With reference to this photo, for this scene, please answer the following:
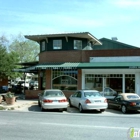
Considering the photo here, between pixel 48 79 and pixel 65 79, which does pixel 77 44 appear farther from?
pixel 48 79

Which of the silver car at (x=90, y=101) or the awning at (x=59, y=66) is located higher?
the awning at (x=59, y=66)

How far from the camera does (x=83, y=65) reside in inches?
860

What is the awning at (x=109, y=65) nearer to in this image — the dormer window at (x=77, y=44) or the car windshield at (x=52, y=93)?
the dormer window at (x=77, y=44)

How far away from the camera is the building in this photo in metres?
21.8

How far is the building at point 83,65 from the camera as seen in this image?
21.8m

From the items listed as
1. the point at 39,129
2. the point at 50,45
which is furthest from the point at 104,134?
the point at 50,45

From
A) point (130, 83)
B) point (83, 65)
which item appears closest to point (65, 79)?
point (83, 65)

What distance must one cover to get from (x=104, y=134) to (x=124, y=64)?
14.0 m

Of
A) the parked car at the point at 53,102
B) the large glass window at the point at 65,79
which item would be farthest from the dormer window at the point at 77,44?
the parked car at the point at 53,102

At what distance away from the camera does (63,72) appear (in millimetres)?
23438

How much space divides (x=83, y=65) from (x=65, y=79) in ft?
8.60

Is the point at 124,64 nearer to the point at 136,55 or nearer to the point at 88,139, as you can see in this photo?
the point at 136,55

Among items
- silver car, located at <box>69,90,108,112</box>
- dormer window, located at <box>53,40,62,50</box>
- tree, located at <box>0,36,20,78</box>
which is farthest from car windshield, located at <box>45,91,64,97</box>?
tree, located at <box>0,36,20,78</box>

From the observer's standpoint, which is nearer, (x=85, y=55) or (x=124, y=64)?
(x=124, y=64)
